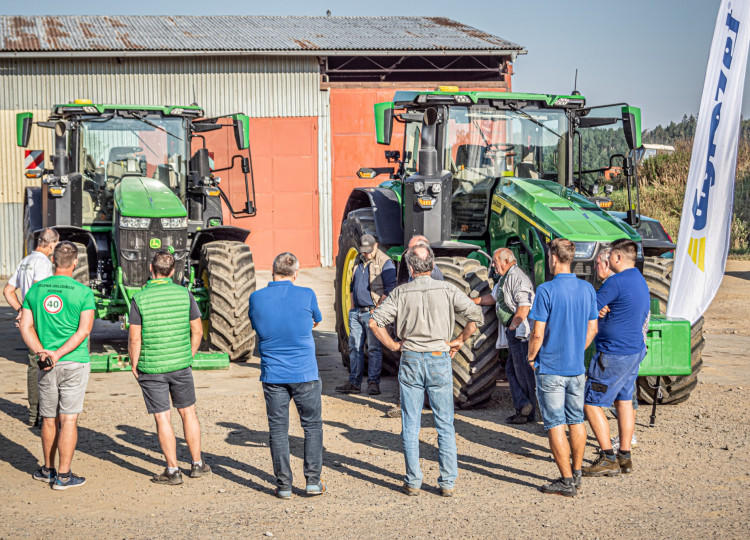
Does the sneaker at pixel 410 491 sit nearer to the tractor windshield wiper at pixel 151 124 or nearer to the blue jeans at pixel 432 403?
the blue jeans at pixel 432 403

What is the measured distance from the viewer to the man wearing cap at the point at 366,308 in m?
9.13

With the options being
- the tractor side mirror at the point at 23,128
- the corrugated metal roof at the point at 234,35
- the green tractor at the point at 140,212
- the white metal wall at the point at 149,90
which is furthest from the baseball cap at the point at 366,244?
the corrugated metal roof at the point at 234,35

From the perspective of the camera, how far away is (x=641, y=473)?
685 cm

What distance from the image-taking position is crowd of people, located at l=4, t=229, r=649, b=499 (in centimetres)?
634

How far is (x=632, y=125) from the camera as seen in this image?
30.2 ft

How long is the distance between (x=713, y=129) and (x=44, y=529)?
548cm

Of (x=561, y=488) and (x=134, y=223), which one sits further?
(x=134, y=223)

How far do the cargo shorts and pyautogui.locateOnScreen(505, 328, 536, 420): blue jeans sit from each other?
→ 3.49 m

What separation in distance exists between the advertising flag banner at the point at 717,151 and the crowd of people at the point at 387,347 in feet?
2.69

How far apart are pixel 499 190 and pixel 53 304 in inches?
177

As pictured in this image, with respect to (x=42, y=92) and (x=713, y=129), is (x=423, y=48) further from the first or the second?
(x=713, y=129)

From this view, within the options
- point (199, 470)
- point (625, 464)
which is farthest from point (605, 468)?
point (199, 470)

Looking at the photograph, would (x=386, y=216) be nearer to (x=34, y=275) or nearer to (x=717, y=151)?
(x=34, y=275)

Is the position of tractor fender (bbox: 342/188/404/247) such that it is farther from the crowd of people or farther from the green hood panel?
the crowd of people
